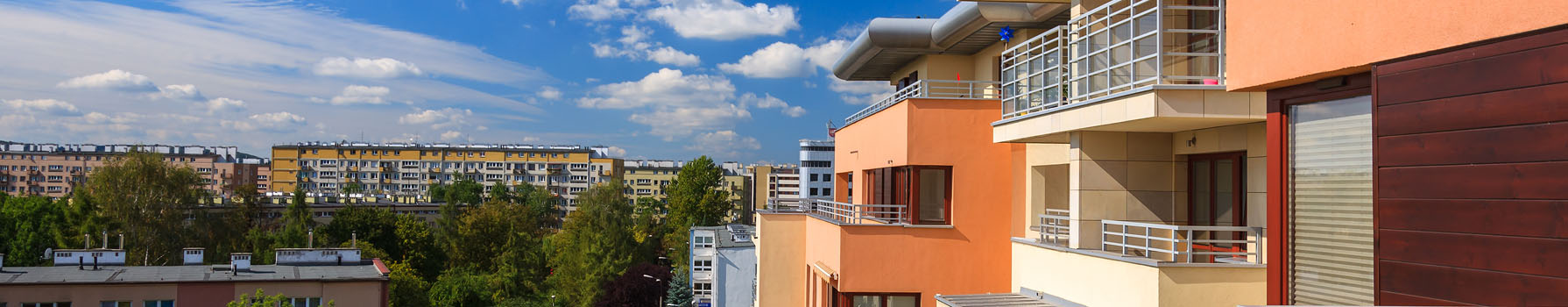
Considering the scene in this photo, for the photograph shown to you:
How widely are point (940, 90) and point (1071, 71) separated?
8585 mm

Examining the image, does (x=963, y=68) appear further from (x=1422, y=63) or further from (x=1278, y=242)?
(x=1422, y=63)

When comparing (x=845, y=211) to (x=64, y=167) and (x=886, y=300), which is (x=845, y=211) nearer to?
(x=886, y=300)

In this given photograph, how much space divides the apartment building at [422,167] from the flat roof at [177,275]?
8793cm

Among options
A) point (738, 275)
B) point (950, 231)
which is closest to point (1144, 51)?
point (950, 231)

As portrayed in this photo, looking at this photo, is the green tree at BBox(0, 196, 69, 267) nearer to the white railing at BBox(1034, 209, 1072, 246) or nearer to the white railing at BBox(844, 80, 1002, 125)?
the white railing at BBox(844, 80, 1002, 125)

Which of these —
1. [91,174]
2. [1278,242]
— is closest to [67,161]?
[91,174]

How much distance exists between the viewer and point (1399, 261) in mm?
6180

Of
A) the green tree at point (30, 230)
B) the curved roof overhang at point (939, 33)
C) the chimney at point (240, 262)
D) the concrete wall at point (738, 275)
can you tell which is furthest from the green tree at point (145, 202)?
the curved roof overhang at point (939, 33)

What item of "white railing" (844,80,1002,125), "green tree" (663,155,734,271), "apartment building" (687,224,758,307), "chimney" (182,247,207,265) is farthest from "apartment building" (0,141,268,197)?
"white railing" (844,80,1002,125)

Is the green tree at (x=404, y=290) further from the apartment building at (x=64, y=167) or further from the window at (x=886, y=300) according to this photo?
the apartment building at (x=64, y=167)

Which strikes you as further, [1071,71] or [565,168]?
[565,168]

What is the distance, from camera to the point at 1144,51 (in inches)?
377

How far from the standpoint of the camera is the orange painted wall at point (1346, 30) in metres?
5.21

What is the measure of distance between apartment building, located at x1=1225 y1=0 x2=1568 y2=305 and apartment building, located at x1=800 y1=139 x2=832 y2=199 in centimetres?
11741
